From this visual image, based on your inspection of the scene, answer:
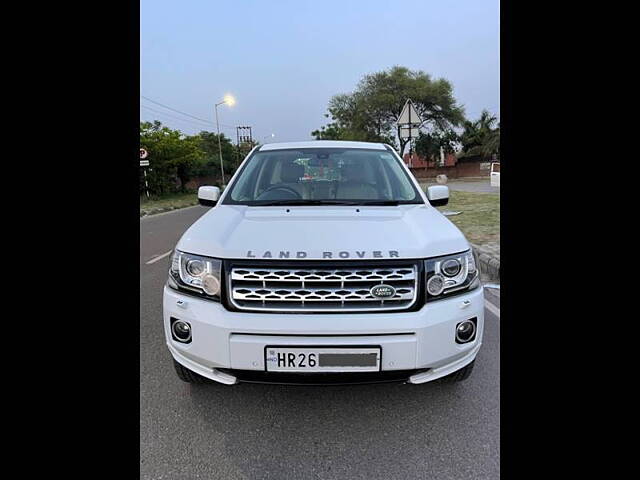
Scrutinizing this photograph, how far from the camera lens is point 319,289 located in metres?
1.78

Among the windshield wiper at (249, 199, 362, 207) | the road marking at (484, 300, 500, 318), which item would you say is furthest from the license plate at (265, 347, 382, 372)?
the road marking at (484, 300, 500, 318)

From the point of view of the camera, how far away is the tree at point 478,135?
3488 centimetres

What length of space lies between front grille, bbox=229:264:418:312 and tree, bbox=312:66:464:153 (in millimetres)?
33919

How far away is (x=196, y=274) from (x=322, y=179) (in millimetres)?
1553

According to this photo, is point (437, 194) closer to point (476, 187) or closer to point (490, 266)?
point (490, 266)

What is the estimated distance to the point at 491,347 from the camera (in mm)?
2900

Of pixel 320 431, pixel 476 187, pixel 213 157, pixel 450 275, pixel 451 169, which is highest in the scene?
pixel 213 157

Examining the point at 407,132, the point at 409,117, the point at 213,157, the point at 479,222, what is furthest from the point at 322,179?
the point at 213,157

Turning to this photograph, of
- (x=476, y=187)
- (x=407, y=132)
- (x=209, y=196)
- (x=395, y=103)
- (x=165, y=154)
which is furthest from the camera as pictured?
(x=395, y=103)

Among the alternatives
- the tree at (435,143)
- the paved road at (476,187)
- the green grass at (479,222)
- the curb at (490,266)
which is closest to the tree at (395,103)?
the tree at (435,143)

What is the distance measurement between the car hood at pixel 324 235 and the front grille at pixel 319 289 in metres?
0.07

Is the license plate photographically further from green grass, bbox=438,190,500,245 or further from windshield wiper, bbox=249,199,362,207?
green grass, bbox=438,190,500,245
